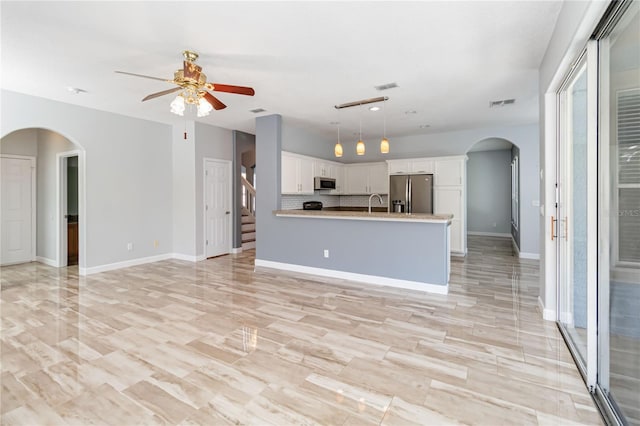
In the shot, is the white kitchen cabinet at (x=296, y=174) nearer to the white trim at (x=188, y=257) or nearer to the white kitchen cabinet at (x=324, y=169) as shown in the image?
the white kitchen cabinet at (x=324, y=169)

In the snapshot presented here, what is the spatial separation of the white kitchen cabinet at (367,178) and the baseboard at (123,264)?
4561 millimetres

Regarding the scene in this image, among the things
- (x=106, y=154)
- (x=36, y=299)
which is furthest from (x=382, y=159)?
(x=36, y=299)

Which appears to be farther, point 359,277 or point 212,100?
point 359,277

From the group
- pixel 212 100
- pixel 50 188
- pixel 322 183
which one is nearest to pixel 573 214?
pixel 212 100

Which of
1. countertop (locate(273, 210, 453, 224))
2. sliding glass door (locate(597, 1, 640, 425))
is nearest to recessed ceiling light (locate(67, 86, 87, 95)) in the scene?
countertop (locate(273, 210, 453, 224))

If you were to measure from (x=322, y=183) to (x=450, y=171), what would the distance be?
279 cm

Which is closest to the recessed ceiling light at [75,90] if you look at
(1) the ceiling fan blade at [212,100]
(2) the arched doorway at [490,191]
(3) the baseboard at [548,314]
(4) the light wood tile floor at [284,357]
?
(1) the ceiling fan blade at [212,100]

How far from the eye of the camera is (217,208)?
22.2ft

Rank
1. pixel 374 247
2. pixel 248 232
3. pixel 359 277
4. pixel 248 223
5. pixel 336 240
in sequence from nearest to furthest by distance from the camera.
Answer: pixel 374 247 → pixel 359 277 → pixel 336 240 → pixel 248 232 → pixel 248 223

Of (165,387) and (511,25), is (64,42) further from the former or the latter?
(511,25)

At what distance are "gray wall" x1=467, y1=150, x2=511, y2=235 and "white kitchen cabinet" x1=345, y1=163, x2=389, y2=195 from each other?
12.7ft

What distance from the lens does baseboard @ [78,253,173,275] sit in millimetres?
5188

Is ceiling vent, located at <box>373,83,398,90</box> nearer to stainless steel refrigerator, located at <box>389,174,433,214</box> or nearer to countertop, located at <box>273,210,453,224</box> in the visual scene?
countertop, located at <box>273,210,453,224</box>

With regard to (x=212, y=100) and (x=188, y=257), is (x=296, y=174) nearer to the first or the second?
(x=188, y=257)
